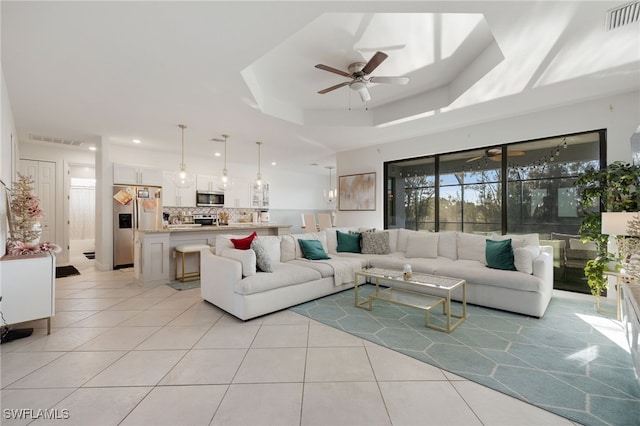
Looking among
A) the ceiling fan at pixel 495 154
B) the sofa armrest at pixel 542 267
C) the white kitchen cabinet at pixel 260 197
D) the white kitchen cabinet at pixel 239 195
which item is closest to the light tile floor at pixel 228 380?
the sofa armrest at pixel 542 267

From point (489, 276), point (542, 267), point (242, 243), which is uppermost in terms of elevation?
point (242, 243)

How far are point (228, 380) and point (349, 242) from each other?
335 centimetres

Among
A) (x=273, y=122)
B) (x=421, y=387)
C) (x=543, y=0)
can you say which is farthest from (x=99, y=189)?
(x=543, y=0)

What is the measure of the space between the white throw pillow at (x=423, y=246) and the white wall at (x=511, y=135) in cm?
151

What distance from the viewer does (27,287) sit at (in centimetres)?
251

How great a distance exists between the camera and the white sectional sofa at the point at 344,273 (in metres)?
3.09

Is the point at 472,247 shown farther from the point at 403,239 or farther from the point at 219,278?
the point at 219,278

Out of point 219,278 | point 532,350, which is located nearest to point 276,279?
point 219,278

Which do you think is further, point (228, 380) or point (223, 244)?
point (223, 244)

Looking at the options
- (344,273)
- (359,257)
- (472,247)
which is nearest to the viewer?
(344,273)

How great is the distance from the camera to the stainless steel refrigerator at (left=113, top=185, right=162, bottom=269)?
568 cm

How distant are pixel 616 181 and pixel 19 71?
6737 mm

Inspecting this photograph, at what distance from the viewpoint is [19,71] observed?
2.95 m

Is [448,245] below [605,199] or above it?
below
